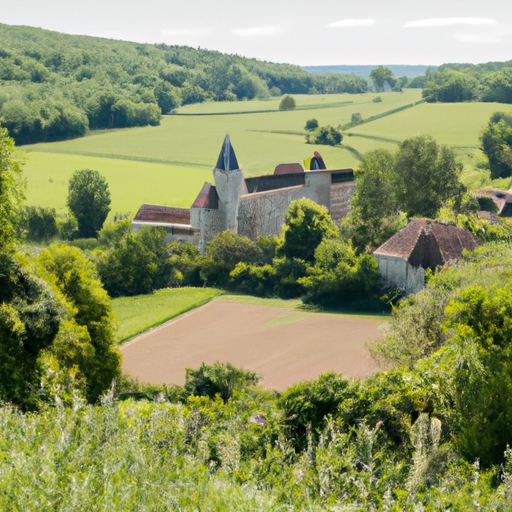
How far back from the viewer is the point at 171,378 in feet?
97.1

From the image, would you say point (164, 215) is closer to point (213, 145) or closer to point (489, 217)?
point (489, 217)

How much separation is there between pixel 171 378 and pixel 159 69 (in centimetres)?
12628

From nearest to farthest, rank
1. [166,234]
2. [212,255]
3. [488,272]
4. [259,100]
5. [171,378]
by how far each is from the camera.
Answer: [488,272] → [171,378] → [212,255] → [166,234] → [259,100]

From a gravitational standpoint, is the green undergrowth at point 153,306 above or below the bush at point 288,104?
below

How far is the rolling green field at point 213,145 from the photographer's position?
7381 cm

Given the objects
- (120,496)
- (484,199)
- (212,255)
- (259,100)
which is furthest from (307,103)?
(120,496)

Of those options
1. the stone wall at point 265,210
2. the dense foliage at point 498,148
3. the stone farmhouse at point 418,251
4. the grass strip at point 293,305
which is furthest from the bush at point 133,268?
the dense foliage at point 498,148

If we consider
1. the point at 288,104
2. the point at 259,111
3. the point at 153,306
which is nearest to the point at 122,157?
the point at 259,111

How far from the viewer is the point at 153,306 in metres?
41.8

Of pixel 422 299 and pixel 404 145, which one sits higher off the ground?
pixel 404 145

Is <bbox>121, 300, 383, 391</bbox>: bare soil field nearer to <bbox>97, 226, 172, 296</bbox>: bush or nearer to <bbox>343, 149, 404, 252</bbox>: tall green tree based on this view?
<bbox>97, 226, 172, 296</bbox>: bush

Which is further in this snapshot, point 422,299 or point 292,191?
point 292,191

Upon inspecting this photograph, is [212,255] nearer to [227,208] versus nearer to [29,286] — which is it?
[227,208]

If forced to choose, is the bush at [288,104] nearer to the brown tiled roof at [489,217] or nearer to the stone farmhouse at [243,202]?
the stone farmhouse at [243,202]
